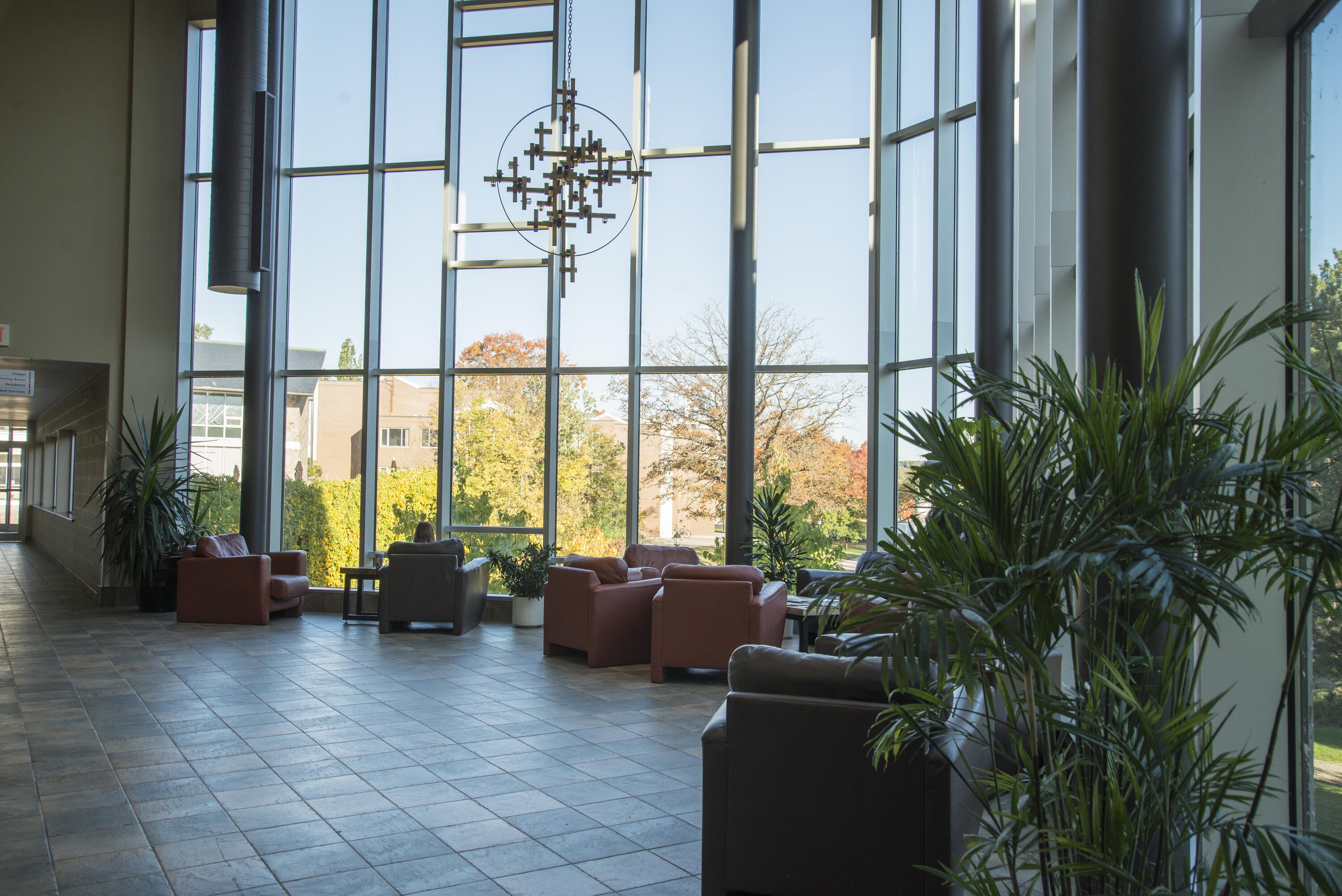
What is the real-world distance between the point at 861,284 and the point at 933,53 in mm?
2101

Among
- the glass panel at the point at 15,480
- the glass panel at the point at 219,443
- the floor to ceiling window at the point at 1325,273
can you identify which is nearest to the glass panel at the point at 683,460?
the glass panel at the point at 219,443

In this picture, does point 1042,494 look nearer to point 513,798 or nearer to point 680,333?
point 513,798

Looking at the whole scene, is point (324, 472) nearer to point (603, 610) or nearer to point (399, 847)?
point (603, 610)

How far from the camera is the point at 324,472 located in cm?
1042

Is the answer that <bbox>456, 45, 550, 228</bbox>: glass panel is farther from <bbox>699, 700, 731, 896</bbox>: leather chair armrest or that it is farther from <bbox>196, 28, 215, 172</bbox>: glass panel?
<bbox>699, 700, 731, 896</bbox>: leather chair armrest

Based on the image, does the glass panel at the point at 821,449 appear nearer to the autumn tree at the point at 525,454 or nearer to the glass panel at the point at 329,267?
the autumn tree at the point at 525,454

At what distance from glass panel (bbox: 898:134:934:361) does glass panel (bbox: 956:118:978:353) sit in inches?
11.5

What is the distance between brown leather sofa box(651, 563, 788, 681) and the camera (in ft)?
21.3

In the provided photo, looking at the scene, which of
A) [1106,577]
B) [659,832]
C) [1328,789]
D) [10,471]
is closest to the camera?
[1106,577]

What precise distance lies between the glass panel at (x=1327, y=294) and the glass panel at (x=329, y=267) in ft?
29.6

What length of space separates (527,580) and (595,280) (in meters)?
3.11

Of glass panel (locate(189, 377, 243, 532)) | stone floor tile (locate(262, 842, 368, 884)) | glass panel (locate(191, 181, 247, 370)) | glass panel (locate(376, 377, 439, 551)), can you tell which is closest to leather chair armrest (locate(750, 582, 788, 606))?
stone floor tile (locate(262, 842, 368, 884))

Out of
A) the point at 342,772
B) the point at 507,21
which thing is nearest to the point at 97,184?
the point at 507,21

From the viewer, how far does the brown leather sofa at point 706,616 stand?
21.3ft
